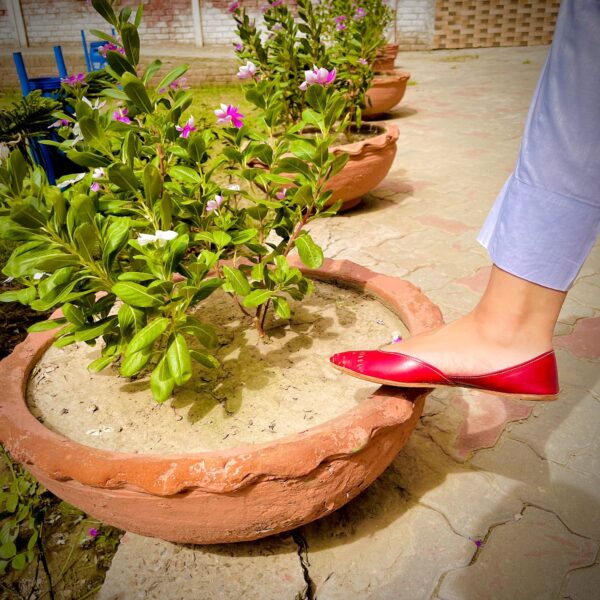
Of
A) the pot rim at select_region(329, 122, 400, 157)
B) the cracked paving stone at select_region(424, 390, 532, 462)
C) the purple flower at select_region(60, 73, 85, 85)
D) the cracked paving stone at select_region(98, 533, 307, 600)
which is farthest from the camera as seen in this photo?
the pot rim at select_region(329, 122, 400, 157)

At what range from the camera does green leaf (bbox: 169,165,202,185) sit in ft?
A: 4.51

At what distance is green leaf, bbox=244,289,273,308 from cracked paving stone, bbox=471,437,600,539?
0.80 metres

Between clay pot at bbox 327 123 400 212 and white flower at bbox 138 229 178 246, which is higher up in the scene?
white flower at bbox 138 229 178 246

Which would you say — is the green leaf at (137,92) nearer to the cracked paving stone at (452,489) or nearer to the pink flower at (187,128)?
the pink flower at (187,128)

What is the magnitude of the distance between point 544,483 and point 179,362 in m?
1.07

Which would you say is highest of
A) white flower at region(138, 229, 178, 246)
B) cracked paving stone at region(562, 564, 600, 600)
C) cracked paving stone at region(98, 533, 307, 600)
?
white flower at region(138, 229, 178, 246)

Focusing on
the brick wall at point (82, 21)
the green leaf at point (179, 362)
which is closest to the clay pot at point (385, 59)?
the green leaf at point (179, 362)

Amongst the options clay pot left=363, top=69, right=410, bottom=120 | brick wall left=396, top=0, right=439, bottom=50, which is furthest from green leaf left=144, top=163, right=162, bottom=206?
brick wall left=396, top=0, right=439, bottom=50

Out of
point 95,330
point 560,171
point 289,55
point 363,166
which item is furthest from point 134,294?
point 289,55

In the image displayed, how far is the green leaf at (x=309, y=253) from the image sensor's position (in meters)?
1.35

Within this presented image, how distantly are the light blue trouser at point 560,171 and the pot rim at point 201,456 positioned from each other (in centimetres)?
39

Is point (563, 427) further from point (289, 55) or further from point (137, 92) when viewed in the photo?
point (289, 55)

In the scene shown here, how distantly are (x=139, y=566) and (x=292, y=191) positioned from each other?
3.49 feet

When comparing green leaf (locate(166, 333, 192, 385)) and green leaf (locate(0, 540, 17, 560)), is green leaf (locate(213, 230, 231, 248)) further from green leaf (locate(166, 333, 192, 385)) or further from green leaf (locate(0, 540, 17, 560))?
green leaf (locate(0, 540, 17, 560))
